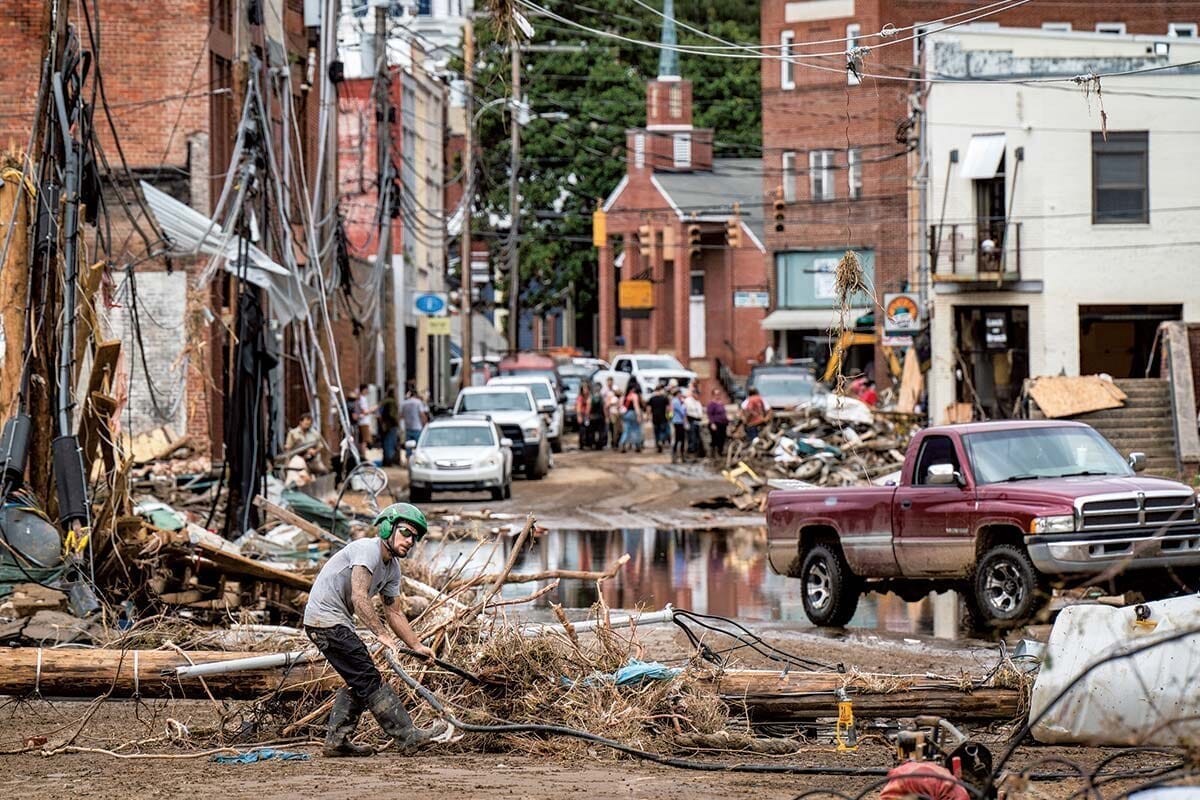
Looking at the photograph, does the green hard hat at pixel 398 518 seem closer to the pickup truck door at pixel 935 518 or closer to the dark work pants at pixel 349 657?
the dark work pants at pixel 349 657

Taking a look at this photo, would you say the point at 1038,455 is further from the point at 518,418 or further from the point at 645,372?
the point at 645,372

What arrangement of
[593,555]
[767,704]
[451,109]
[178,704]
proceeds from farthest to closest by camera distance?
[451,109] < [593,555] < [178,704] < [767,704]

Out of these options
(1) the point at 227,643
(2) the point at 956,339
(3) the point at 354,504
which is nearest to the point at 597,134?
(2) the point at 956,339

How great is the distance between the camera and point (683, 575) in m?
22.6

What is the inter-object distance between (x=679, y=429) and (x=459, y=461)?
38.2 ft

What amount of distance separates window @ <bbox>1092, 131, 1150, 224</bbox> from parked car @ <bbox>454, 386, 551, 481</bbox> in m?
12.9

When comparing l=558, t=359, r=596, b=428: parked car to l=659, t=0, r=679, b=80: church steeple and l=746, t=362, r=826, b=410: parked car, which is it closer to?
l=746, t=362, r=826, b=410: parked car

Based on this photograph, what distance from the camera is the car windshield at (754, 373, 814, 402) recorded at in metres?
48.7

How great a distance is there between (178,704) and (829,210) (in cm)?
5483

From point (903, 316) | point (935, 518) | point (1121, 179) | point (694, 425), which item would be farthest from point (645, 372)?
point (935, 518)

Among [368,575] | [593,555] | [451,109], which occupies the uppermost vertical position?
[451,109]

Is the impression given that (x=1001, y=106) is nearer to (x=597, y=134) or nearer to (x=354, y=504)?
(x=354, y=504)

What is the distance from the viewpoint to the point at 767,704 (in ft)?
38.1

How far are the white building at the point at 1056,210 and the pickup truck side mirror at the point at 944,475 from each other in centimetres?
2216
